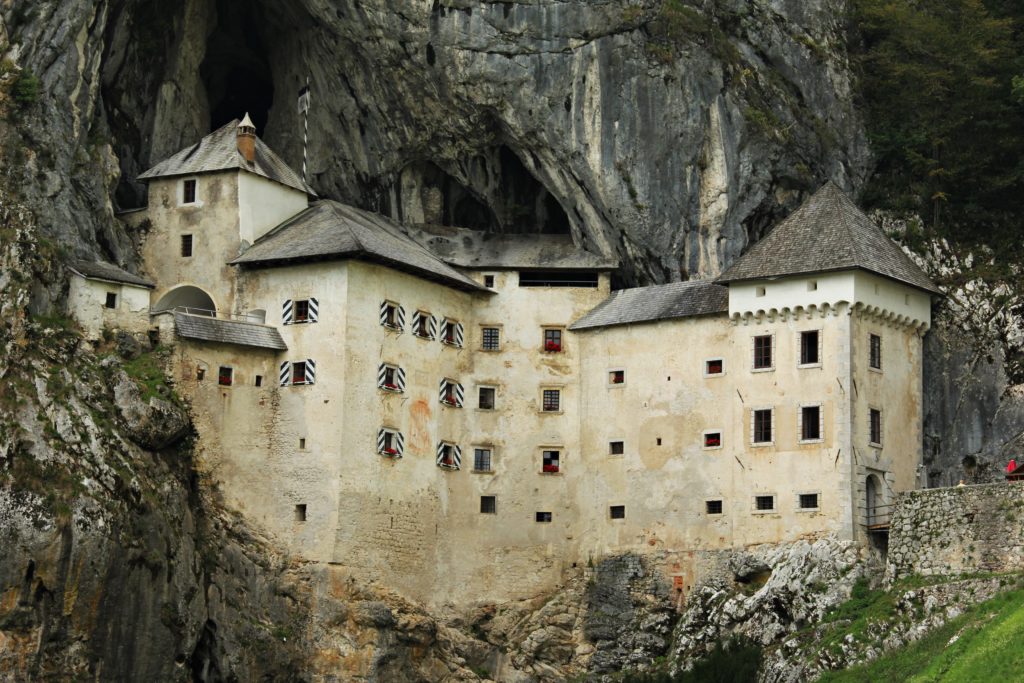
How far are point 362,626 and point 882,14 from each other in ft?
127

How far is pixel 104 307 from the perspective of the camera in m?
86.1

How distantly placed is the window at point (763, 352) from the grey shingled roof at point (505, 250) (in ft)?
29.8

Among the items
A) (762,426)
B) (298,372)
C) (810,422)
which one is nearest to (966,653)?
(810,422)

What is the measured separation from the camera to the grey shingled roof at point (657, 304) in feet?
293

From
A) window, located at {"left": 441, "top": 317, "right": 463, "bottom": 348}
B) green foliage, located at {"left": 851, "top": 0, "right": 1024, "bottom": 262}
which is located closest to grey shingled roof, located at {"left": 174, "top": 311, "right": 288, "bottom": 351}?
window, located at {"left": 441, "top": 317, "right": 463, "bottom": 348}

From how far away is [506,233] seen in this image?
97562 millimetres

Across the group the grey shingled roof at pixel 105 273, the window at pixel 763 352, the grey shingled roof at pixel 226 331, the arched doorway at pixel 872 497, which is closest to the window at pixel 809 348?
the window at pixel 763 352

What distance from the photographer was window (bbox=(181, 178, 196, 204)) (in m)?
92.6

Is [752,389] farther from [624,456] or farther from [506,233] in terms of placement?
[506,233]

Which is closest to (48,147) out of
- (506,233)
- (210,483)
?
(210,483)

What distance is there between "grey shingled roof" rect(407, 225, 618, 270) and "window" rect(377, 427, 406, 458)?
394 inches

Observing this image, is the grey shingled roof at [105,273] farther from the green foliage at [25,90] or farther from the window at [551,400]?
the window at [551,400]

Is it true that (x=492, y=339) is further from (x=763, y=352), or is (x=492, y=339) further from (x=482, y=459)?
(x=763, y=352)

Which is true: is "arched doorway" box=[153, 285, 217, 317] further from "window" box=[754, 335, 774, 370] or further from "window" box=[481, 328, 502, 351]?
"window" box=[754, 335, 774, 370]
